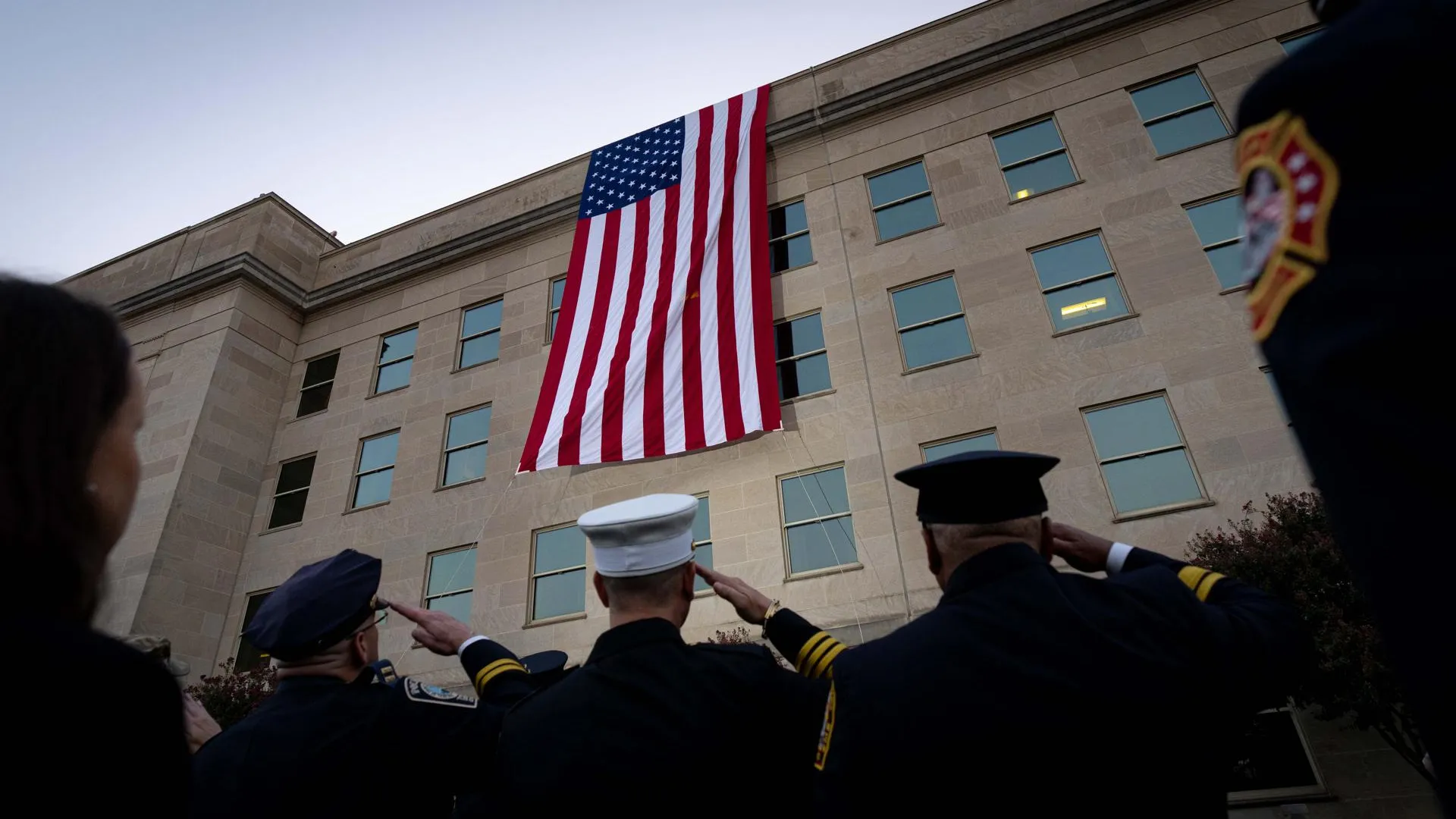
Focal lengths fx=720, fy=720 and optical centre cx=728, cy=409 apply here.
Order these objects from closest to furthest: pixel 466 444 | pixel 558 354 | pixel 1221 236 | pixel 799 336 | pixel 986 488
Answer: pixel 986 488 < pixel 1221 236 < pixel 558 354 < pixel 799 336 < pixel 466 444

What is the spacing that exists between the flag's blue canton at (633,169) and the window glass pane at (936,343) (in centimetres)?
525

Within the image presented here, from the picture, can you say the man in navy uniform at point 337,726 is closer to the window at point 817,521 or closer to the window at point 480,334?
the window at point 817,521

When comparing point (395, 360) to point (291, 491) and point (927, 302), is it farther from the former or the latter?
point (927, 302)

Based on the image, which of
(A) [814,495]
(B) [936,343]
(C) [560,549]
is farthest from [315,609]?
(B) [936,343]

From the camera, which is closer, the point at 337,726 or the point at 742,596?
the point at 337,726

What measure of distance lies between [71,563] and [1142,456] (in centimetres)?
1176

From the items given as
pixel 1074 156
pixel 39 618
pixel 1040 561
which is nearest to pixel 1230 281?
pixel 1074 156

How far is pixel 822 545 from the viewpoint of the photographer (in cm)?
1148

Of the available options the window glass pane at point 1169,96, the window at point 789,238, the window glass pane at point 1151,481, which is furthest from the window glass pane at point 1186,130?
the window at point 789,238

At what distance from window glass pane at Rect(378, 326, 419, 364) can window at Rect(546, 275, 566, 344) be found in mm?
3811

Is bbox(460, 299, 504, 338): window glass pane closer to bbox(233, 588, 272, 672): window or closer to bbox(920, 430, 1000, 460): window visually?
bbox(233, 588, 272, 672): window

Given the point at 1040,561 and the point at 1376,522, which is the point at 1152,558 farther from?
the point at 1376,522

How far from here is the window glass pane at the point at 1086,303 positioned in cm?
1174

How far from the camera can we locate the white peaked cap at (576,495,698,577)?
292 centimetres
